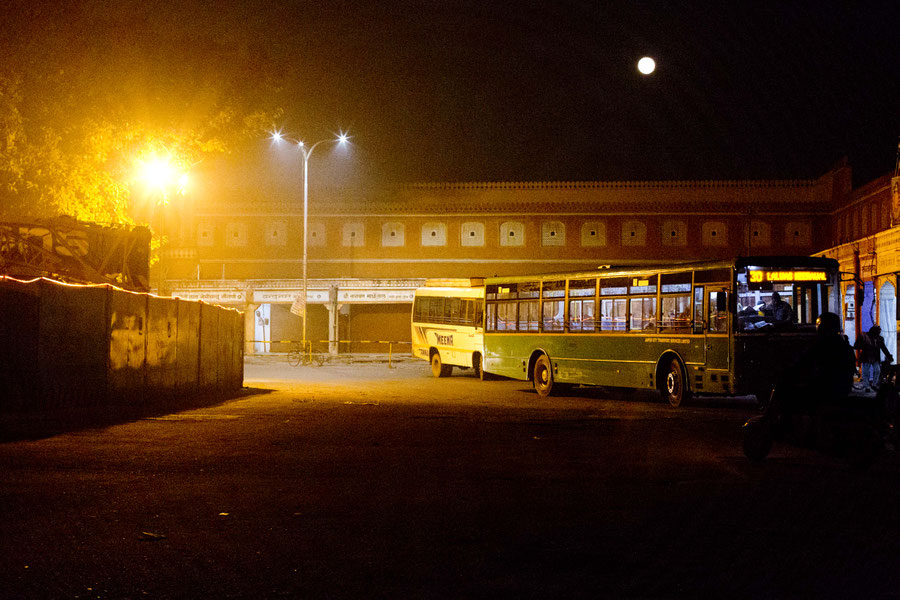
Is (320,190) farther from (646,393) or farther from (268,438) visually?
(268,438)

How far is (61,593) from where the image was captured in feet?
16.9

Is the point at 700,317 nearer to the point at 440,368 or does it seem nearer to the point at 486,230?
the point at 440,368

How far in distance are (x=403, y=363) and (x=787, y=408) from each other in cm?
3389

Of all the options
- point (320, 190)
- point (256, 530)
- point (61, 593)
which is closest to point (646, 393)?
point (256, 530)

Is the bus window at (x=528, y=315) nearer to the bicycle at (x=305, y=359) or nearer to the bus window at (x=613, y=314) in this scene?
the bus window at (x=613, y=314)

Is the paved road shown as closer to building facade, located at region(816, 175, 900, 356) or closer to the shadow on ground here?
the shadow on ground

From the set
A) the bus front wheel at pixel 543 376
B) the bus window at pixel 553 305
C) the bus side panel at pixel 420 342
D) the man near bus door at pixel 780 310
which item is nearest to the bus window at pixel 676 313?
the man near bus door at pixel 780 310

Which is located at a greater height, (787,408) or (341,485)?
(787,408)

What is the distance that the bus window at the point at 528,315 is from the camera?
24.5 metres

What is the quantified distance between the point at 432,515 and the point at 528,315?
17583mm

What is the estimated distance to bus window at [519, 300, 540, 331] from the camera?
24.5 metres

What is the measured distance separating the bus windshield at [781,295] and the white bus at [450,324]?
433 inches

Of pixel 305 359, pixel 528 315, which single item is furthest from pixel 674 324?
pixel 305 359

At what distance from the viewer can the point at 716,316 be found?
18516mm
